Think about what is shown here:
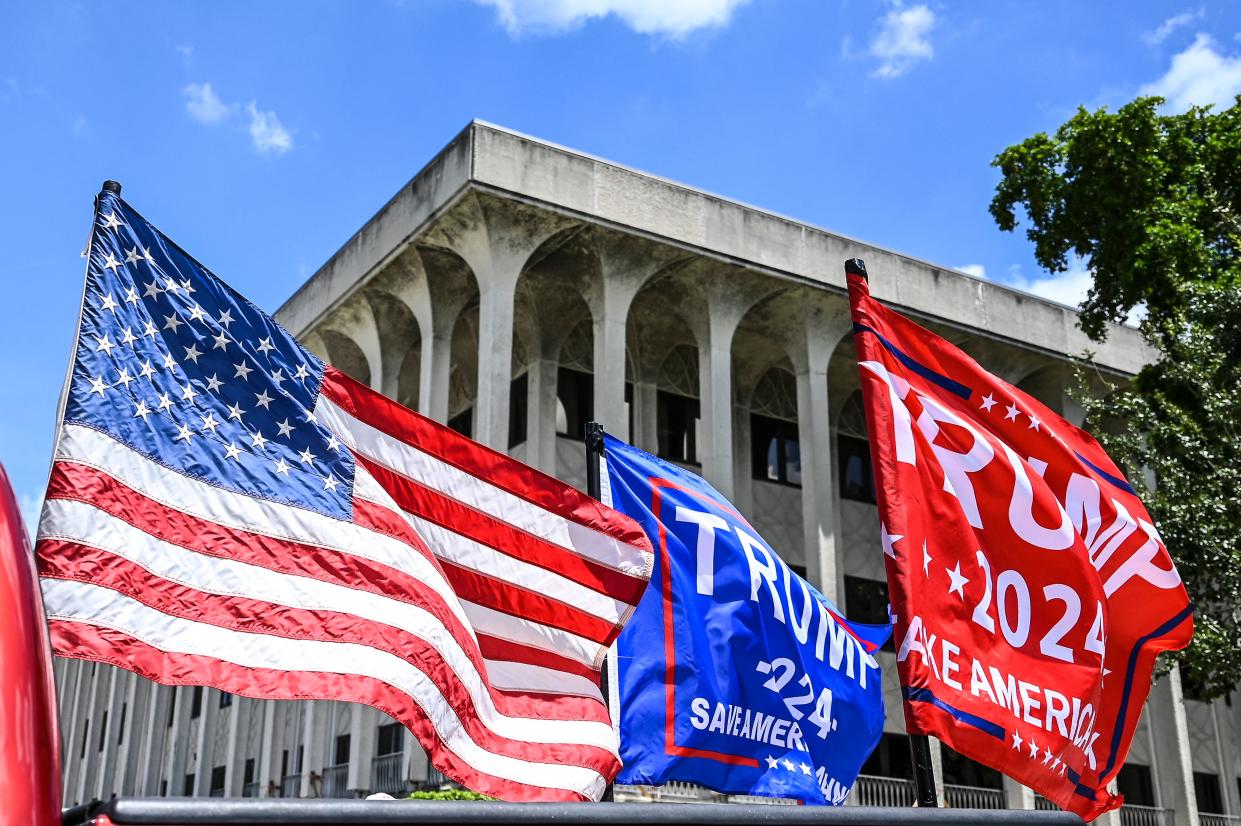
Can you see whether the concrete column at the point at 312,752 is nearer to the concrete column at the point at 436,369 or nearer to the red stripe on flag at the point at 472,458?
the concrete column at the point at 436,369

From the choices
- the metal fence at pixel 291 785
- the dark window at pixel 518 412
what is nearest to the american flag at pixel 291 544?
the dark window at pixel 518 412

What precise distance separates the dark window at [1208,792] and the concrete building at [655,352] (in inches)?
2.0

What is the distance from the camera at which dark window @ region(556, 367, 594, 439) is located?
83.4 feet


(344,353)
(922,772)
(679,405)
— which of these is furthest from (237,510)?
(344,353)

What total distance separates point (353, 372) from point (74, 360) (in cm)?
2460

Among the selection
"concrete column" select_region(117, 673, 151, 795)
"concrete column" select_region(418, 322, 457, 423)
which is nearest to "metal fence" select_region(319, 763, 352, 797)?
"concrete column" select_region(418, 322, 457, 423)

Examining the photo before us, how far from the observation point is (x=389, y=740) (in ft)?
81.4

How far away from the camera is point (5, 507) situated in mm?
1837

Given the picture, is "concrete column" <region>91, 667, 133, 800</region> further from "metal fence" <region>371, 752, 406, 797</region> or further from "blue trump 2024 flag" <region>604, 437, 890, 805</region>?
"blue trump 2024 flag" <region>604, 437, 890, 805</region>

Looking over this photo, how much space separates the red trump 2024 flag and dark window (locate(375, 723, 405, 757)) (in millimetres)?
19053

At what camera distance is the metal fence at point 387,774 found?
22234 millimetres

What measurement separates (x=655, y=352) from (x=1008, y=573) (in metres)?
20.9

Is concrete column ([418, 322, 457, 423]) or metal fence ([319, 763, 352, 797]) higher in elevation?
concrete column ([418, 322, 457, 423])

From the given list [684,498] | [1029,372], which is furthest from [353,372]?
[684,498]
